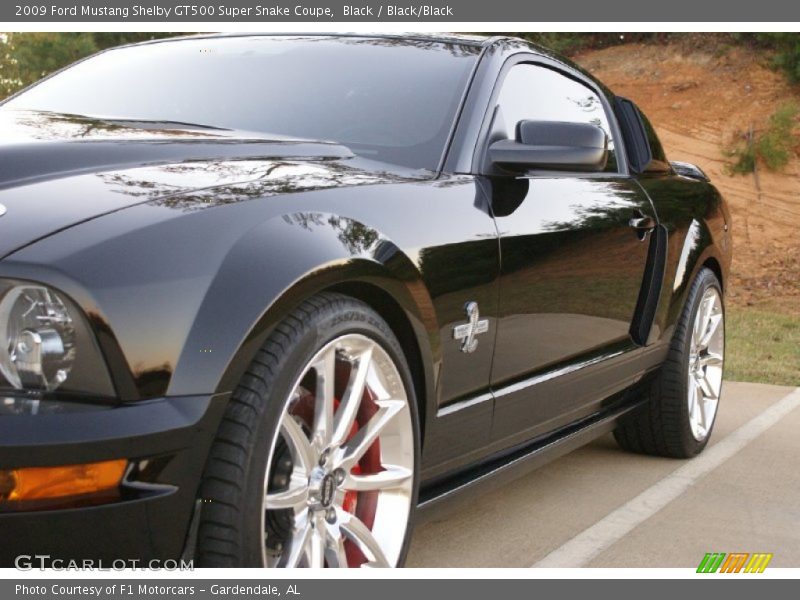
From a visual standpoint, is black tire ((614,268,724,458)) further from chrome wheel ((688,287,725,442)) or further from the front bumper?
the front bumper

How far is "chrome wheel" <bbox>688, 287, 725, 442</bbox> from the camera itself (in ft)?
17.1

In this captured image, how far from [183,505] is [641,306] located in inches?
107

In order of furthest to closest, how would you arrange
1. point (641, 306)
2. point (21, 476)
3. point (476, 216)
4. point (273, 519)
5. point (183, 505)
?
point (641, 306) → point (476, 216) → point (273, 519) → point (183, 505) → point (21, 476)

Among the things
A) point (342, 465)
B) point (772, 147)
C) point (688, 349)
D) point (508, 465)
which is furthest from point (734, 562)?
point (772, 147)

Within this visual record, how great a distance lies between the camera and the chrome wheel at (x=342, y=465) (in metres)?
2.59

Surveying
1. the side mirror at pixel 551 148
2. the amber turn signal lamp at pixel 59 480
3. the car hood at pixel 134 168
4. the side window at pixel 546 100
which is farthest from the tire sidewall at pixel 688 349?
the amber turn signal lamp at pixel 59 480

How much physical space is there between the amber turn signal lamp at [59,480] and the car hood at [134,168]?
0.42 metres

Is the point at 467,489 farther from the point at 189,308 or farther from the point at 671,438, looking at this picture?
the point at 671,438

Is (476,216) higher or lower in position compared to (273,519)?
higher

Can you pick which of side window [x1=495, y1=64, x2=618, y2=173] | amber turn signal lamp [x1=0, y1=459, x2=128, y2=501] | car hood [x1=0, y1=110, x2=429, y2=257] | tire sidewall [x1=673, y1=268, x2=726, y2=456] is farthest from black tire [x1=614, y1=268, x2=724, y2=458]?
amber turn signal lamp [x1=0, y1=459, x2=128, y2=501]

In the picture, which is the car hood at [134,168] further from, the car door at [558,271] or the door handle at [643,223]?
the door handle at [643,223]

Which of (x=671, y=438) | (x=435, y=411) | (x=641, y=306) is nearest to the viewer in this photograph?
(x=435, y=411)

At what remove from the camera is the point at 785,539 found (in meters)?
3.99
